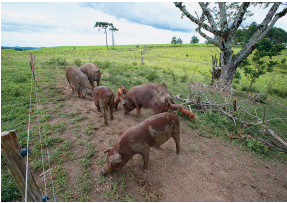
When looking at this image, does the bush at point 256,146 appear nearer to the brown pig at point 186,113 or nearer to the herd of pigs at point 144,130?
the brown pig at point 186,113

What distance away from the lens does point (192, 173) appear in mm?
3848

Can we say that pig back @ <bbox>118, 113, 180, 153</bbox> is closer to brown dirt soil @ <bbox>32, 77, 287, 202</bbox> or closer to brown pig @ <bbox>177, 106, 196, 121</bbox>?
brown dirt soil @ <bbox>32, 77, 287, 202</bbox>

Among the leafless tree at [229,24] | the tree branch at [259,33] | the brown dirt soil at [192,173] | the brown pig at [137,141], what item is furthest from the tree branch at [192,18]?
the brown pig at [137,141]

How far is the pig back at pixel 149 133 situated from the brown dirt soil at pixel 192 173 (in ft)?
2.76

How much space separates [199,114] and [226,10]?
769 centimetres

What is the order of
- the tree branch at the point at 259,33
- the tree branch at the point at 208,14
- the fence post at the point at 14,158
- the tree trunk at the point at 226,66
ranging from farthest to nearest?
1. the tree trunk at the point at 226,66
2. the tree branch at the point at 208,14
3. the tree branch at the point at 259,33
4. the fence post at the point at 14,158

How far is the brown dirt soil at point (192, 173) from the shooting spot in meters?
3.30

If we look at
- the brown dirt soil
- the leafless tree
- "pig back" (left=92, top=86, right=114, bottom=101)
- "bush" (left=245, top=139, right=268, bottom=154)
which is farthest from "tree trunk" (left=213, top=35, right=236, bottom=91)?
"pig back" (left=92, top=86, right=114, bottom=101)

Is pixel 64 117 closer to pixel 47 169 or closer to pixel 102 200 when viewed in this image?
pixel 47 169

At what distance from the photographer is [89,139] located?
4.79m

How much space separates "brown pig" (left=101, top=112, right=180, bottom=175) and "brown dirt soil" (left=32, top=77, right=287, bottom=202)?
408 millimetres

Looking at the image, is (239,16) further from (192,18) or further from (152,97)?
(152,97)

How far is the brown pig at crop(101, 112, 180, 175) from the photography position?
341cm

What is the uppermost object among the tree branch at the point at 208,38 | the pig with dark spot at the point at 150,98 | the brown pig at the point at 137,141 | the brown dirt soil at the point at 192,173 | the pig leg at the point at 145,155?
the tree branch at the point at 208,38
